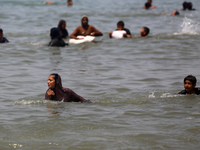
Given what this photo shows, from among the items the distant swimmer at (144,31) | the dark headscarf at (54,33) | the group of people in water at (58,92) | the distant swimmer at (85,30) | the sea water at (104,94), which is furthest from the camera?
the distant swimmer at (144,31)

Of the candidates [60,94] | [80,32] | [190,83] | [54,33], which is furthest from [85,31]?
[60,94]

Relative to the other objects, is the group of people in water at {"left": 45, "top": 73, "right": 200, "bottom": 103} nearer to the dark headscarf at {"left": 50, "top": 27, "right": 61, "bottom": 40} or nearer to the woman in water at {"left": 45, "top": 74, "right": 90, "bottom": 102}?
the woman in water at {"left": 45, "top": 74, "right": 90, "bottom": 102}

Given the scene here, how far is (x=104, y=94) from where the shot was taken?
11.1m

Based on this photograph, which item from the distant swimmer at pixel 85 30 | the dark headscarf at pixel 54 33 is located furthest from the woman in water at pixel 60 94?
the distant swimmer at pixel 85 30

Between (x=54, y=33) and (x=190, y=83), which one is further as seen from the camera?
(x=54, y=33)

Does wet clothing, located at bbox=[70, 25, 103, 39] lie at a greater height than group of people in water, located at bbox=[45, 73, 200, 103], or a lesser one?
greater

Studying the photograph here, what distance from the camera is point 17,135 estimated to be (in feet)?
26.7

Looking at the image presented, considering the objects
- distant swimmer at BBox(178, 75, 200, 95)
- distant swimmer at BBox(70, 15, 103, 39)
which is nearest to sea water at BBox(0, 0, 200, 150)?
distant swimmer at BBox(178, 75, 200, 95)

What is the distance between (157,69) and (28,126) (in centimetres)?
605

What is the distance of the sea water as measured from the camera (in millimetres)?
7984

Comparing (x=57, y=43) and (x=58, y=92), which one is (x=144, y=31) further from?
(x=58, y=92)

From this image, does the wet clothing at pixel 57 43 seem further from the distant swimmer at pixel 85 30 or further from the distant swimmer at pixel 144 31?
the distant swimmer at pixel 144 31

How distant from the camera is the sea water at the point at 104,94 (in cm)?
798

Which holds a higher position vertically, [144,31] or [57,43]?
[144,31]
